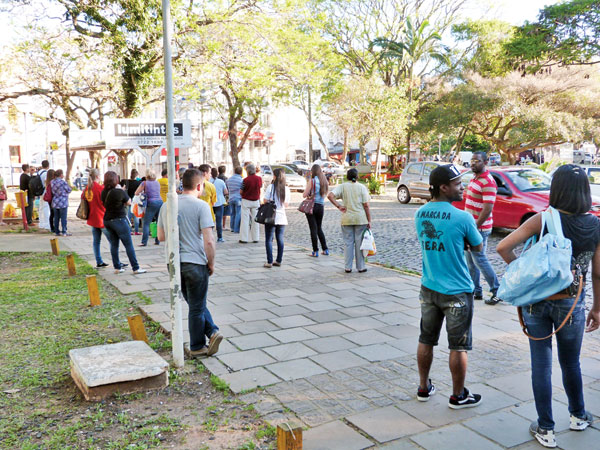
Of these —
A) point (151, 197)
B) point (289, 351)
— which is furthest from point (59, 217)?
point (289, 351)

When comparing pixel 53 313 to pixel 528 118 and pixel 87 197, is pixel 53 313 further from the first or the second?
pixel 528 118

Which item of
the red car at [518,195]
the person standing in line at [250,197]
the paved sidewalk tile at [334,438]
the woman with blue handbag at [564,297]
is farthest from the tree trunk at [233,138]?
the woman with blue handbag at [564,297]

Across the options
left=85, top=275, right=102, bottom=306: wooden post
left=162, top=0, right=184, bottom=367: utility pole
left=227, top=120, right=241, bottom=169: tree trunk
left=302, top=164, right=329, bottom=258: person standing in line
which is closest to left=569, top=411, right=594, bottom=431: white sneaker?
left=162, top=0, right=184, bottom=367: utility pole

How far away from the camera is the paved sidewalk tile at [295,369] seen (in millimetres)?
4293

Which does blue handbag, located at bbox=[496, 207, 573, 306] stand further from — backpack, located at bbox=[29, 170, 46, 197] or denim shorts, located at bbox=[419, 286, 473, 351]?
backpack, located at bbox=[29, 170, 46, 197]

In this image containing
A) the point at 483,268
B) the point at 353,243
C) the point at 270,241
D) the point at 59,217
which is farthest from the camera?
the point at 59,217

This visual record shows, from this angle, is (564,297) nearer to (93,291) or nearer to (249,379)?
(249,379)

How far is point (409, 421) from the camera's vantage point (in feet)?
11.4

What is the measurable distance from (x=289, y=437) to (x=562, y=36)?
21064 millimetres

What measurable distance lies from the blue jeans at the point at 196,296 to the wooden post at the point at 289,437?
7.11 ft

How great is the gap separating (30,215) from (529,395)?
51.0 ft

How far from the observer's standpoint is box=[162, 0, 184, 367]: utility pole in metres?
4.21

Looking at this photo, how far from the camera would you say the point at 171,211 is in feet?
14.1

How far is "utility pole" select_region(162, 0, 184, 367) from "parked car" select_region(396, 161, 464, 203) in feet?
47.5
